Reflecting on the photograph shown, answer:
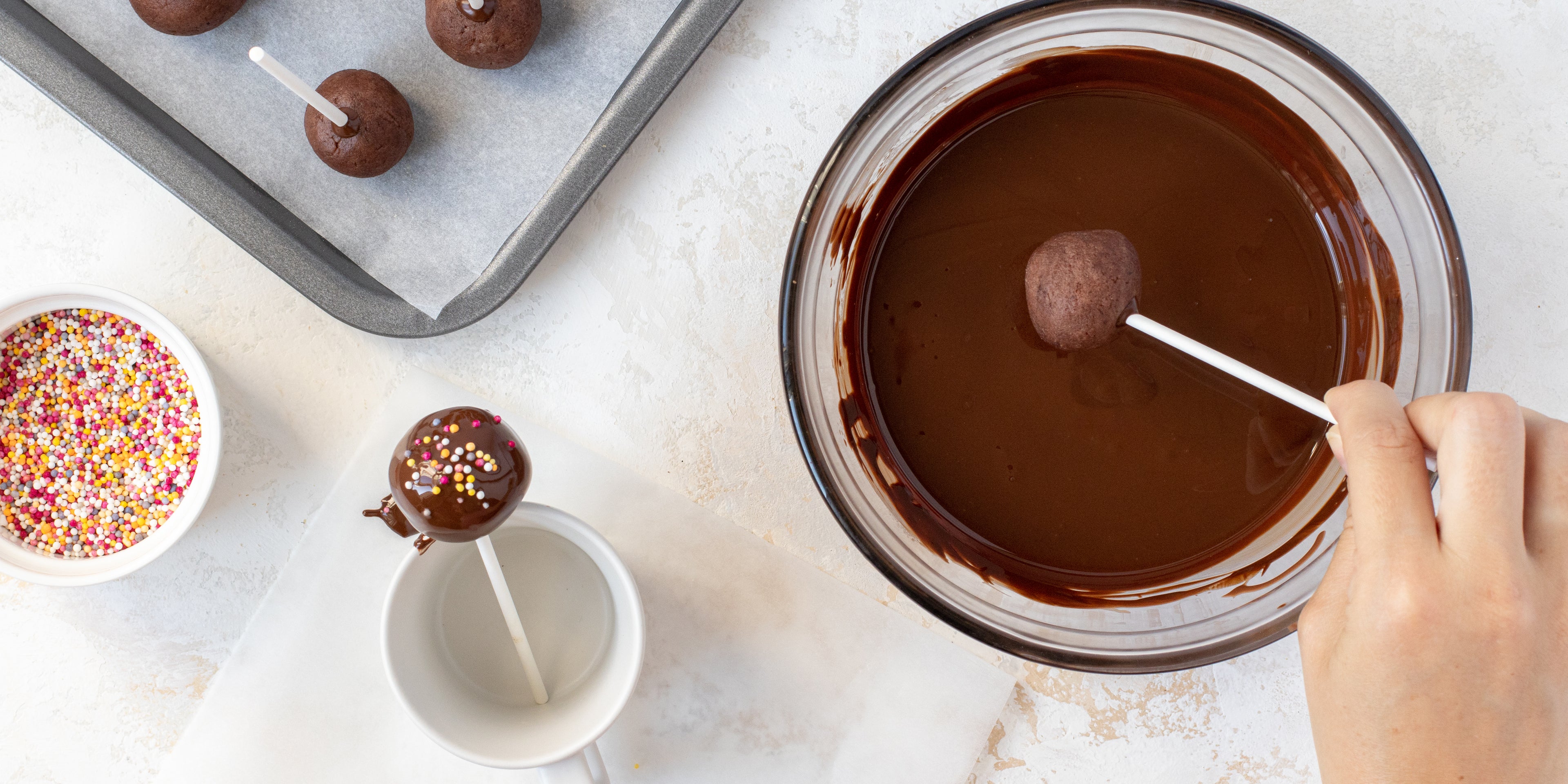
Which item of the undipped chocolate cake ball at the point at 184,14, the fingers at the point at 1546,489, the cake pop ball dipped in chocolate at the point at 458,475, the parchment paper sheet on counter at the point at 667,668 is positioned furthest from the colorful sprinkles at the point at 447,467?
the fingers at the point at 1546,489

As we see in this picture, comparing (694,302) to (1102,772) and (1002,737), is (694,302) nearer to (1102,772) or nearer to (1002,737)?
(1002,737)

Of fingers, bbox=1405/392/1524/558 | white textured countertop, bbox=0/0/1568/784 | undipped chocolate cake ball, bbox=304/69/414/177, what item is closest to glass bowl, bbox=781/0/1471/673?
white textured countertop, bbox=0/0/1568/784

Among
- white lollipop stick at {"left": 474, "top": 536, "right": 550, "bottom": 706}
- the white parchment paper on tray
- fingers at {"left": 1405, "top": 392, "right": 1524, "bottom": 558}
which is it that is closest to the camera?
fingers at {"left": 1405, "top": 392, "right": 1524, "bottom": 558}

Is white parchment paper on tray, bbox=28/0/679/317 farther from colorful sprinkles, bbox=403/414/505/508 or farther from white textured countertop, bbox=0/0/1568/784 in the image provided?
colorful sprinkles, bbox=403/414/505/508

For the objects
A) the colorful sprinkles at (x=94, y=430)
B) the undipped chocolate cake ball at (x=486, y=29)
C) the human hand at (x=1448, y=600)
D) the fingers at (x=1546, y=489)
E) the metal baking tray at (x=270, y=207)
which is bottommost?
the colorful sprinkles at (x=94, y=430)

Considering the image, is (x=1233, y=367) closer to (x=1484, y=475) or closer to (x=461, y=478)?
(x=1484, y=475)

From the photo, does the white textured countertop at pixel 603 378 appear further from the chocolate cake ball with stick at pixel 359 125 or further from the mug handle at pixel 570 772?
the mug handle at pixel 570 772
